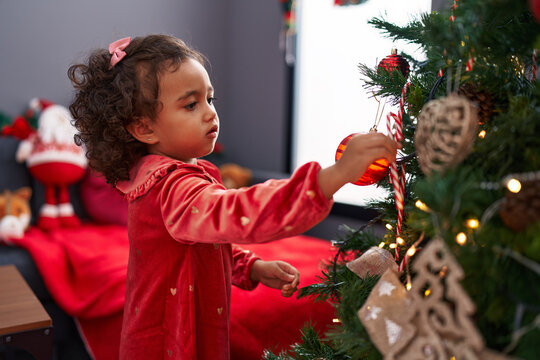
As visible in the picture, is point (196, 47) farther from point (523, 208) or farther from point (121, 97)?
point (523, 208)

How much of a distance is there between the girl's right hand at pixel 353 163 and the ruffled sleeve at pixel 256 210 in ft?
0.04

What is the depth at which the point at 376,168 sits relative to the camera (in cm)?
67

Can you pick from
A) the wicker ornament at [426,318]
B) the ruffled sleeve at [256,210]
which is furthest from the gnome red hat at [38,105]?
the wicker ornament at [426,318]

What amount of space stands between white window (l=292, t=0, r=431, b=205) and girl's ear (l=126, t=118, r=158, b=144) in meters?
1.28

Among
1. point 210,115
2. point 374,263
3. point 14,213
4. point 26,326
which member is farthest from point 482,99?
point 14,213

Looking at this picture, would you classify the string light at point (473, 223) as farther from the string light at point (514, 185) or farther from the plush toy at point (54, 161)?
the plush toy at point (54, 161)

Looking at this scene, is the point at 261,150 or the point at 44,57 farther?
the point at 261,150

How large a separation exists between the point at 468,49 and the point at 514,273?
243mm

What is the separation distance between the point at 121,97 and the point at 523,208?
693 mm

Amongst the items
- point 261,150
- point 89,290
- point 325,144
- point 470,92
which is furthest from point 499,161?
point 261,150

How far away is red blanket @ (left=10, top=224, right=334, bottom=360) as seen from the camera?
3.51 feet

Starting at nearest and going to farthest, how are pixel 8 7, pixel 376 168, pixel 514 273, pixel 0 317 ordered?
pixel 514 273 → pixel 376 168 → pixel 0 317 → pixel 8 7

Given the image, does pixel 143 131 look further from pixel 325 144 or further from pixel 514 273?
pixel 325 144

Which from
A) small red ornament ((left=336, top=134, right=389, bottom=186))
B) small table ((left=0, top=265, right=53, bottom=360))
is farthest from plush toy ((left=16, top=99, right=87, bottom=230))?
small red ornament ((left=336, top=134, right=389, bottom=186))
